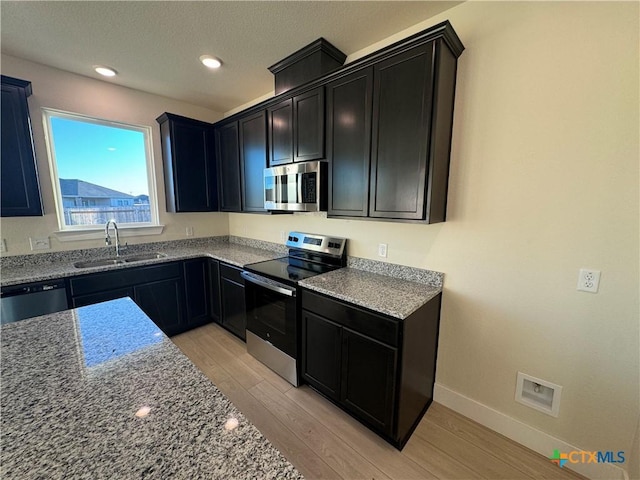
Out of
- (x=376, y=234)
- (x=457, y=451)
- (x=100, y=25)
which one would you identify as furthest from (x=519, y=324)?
(x=100, y=25)

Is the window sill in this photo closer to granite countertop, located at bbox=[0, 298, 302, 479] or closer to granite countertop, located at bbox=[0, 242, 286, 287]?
granite countertop, located at bbox=[0, 242, 286, 287]

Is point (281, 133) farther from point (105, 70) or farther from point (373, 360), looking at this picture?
point (373, 360)

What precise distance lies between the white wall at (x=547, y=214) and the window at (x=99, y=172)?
3.29 metres

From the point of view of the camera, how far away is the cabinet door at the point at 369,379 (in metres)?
1.61

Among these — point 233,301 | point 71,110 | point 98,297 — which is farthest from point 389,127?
point 71,110

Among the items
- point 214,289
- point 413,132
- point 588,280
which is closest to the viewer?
point 588,280

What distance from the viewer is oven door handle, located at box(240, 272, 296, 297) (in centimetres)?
209

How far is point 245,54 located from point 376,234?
6.33 ft

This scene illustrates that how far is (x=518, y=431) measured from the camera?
171 cm

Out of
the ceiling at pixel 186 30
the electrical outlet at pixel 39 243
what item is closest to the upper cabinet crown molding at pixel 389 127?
the ceiling at pixel 186 30

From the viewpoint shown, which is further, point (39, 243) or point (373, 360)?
point (39, 243)

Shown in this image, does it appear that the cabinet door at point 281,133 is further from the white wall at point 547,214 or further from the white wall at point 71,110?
the white wall at point 71,110

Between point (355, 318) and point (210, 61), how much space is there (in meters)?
2.54

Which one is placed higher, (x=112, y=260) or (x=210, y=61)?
(x=210, y=61)
